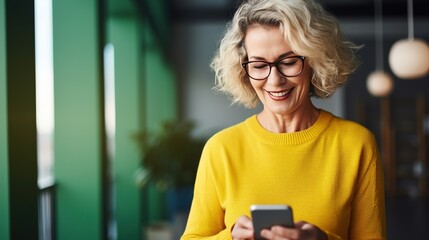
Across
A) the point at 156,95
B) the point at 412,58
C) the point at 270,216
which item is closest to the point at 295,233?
the point at 270,216

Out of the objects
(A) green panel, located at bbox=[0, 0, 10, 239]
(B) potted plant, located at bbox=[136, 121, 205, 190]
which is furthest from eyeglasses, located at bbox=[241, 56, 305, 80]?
(B) potted plant, located at bbox=[136, 121, 205, 190]

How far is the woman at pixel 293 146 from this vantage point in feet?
4.30

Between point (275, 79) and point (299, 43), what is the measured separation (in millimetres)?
108

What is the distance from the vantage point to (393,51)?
3.94m

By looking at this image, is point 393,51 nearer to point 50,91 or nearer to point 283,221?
point 50,91

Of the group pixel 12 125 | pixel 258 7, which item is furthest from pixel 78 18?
pixel 258 7

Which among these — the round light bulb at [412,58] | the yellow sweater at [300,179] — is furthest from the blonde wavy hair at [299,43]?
the round light bulb at [412,58]

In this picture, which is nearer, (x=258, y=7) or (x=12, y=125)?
(x=258, y=7)

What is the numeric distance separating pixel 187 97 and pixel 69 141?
6.83 m

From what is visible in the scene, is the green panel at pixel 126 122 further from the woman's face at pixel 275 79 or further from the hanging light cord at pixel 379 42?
the hanging light cord at pixel 379 42

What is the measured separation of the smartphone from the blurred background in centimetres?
74

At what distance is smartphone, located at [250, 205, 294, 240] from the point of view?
1128 millimetres

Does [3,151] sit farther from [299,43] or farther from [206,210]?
[299,43]

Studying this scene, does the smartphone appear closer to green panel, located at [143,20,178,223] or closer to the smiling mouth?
the smiling mouth
